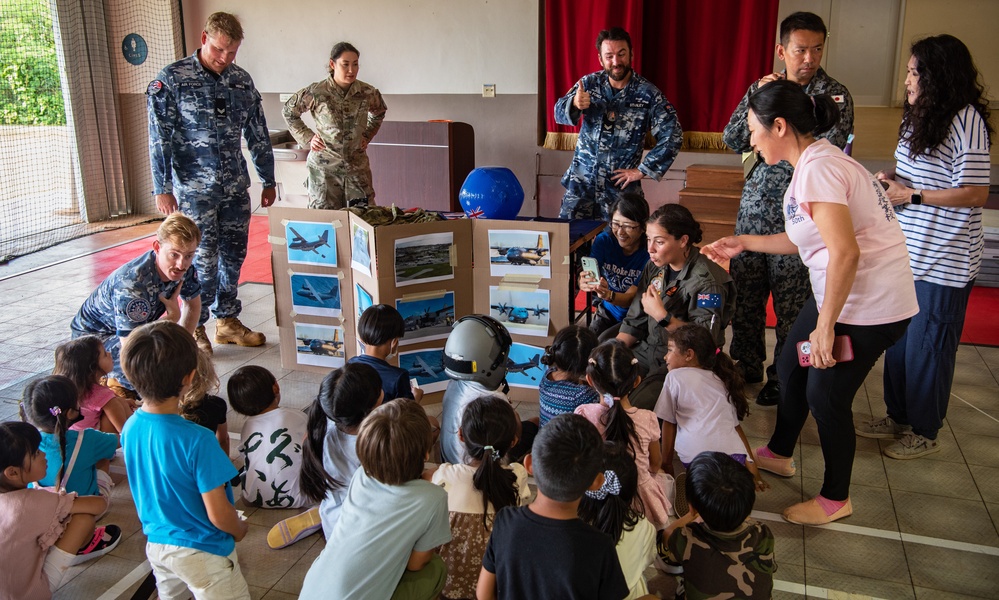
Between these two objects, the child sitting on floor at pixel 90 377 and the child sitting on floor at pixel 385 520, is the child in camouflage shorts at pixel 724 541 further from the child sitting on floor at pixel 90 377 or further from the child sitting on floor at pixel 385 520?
the child sitting on floor at pixel 90 377

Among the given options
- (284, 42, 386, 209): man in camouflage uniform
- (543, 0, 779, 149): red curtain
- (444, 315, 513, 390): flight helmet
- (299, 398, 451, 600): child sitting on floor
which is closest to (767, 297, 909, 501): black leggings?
(444, 315, 513, 390): flight helmet

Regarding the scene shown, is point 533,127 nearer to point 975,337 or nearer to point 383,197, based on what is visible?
point 383,197

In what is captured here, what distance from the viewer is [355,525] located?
1.81m

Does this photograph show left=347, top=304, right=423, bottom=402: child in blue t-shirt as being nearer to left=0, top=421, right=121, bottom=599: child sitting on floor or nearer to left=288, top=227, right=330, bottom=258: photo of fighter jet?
left=288, top=227, right=330, bottom=258: photo of fighter jet

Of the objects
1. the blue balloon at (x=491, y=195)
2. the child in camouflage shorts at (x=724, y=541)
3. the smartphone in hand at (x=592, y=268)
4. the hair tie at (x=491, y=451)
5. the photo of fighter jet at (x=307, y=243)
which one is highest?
the blue balloon at (x=491, y=195)

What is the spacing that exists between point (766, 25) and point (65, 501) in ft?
19.2

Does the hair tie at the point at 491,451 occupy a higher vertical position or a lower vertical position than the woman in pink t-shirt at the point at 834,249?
lower

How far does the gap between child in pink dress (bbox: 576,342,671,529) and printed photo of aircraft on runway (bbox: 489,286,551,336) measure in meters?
0.95

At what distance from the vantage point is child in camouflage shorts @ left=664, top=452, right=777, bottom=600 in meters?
1.86

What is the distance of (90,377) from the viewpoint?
2775 mm

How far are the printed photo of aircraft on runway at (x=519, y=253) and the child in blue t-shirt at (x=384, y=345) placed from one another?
0.74 meters

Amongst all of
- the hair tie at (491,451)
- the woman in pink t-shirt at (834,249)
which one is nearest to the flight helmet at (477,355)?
the hair tie at (491,451)

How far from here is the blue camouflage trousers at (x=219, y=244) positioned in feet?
13.8

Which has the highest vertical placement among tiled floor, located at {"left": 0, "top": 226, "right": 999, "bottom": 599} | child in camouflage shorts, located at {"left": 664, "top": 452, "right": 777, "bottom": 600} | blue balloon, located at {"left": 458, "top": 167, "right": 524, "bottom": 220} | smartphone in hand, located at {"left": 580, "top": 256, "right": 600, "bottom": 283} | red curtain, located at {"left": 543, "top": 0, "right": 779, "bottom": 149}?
red curtain, located at {"left": 543, "top": 0, "right": 779, "bottom": 149}
